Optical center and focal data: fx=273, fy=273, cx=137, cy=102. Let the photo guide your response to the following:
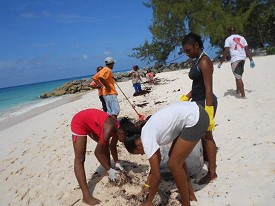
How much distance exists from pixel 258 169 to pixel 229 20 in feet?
68.4

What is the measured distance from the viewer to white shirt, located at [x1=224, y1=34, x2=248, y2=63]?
6773 mm

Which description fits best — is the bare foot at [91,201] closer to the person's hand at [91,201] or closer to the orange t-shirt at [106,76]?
the person's hand at [91,201]

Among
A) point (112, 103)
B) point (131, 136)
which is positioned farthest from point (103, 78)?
point (131, 136)

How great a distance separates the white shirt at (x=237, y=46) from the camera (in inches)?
267

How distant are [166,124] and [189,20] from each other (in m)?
22.2

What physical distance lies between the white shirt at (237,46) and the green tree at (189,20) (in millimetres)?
15222

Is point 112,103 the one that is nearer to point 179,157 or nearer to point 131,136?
point 131,136

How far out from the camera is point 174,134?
2.73 meters

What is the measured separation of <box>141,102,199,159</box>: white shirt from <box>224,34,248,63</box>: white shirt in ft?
15.3

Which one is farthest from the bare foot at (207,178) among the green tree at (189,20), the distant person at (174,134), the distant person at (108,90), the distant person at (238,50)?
the green tree at (189,20)

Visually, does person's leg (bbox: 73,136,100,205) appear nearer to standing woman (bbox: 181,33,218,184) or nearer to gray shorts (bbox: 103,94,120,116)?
standing woman (bbox: 181,33,218,184)

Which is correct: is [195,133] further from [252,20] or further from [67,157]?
[252,20]

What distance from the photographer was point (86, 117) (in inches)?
139

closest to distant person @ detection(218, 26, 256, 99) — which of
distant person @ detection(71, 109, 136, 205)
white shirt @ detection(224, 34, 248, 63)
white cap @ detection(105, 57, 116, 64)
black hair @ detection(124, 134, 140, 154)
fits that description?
white shirt @ detection(224, 34, 248, 63)
